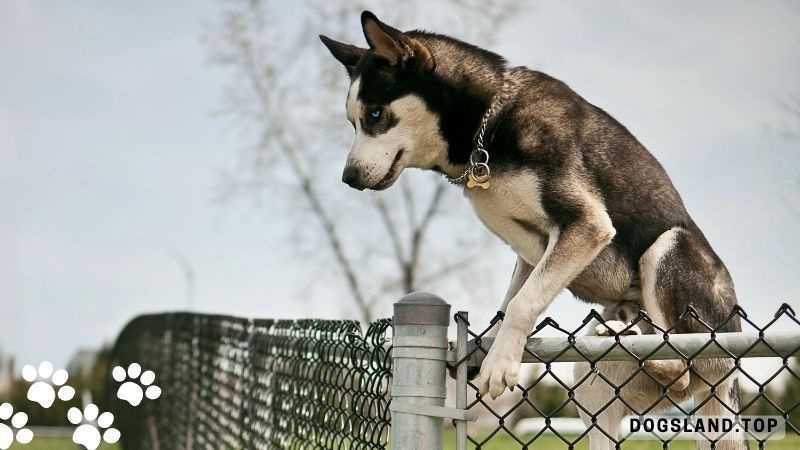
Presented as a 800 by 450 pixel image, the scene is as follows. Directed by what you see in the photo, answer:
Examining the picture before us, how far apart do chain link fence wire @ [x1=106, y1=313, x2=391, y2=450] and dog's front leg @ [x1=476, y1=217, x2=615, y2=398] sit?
299 millimetres

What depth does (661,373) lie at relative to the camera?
3346mm

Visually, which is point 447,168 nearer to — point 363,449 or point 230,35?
point 363,449

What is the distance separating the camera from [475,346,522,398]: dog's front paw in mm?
2416

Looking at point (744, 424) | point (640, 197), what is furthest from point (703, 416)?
point (640, 197)

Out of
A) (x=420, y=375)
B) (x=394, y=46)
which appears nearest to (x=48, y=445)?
(x=394, y=46)

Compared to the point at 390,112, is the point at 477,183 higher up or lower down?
lower down

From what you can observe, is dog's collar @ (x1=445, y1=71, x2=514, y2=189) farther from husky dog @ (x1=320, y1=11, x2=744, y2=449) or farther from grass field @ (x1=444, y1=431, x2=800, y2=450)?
grass field @ (x1=444, y1=431, x2=800, y2=450)

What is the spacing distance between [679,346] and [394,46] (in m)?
1.84

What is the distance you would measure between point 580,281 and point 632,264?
22 cm

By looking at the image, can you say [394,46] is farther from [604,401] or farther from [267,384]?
[267,384]

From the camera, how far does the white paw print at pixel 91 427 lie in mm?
9627

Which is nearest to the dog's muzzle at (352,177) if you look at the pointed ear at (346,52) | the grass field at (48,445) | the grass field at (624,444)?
the pointed ear at (346,52)

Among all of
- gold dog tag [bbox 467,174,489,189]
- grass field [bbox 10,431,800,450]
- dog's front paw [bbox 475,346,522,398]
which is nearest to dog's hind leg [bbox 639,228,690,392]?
gold dog tag [bbox 467,174,489,189]

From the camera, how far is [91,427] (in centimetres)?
1027
